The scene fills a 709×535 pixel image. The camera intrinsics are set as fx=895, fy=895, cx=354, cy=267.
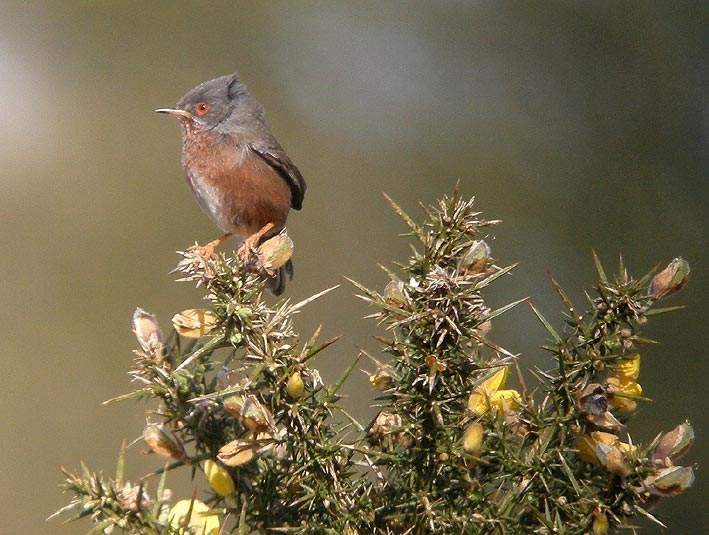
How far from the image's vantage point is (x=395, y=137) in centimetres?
553

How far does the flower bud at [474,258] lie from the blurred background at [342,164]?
2369 millimetres

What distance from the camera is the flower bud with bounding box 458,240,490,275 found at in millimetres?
1571

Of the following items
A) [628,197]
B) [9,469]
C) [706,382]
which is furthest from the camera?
[628,197]

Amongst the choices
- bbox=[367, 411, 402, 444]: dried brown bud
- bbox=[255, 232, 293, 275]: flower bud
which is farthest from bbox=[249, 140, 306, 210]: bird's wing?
bbox=[367, 411, 402, 444]: dried brown bud

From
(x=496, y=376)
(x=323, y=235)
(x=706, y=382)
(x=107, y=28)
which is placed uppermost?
(x=107, y=28)

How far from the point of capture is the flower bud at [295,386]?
1.59 m

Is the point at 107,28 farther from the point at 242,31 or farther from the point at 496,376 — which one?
the point at 496,376

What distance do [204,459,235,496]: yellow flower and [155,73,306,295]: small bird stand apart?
210cm

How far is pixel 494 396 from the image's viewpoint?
1.67 metres

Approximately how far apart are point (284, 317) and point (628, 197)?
357 centimetres

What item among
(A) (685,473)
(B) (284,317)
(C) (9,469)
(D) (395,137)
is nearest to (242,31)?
(D) (395,137)

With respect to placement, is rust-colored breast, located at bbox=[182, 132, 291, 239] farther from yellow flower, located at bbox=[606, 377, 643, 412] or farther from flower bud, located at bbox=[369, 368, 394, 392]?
yellow flower, located at bbox=[606, 377, 643, 412]

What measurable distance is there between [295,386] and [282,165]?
251 cm

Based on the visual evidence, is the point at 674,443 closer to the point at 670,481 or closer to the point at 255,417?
the point at 670,481
